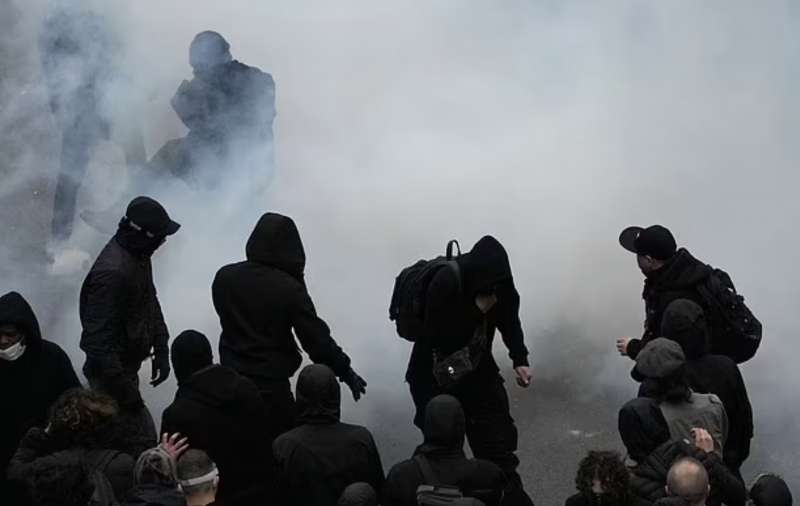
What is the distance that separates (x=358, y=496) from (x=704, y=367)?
147 cm

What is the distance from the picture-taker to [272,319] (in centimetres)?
660

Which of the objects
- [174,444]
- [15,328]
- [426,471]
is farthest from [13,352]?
[426,471]

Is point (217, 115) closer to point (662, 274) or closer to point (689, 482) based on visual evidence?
point (662, 274)

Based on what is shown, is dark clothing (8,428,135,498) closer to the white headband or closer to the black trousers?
the white headband

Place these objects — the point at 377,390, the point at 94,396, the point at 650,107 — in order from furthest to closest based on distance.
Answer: the point at 650,107 < the point at 377,390 < the point at 94,396

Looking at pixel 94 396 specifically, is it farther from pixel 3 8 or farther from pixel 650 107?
pixel 3 8

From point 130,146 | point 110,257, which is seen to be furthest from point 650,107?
point 110,257

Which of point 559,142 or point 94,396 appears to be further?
point 559,142

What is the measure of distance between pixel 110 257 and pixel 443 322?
130cm

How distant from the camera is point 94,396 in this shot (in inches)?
219

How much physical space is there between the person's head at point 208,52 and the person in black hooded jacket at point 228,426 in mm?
3551

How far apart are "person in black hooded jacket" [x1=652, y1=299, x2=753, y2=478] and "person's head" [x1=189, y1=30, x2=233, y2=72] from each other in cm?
373

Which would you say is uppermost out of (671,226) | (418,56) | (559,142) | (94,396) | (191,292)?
(418,56)

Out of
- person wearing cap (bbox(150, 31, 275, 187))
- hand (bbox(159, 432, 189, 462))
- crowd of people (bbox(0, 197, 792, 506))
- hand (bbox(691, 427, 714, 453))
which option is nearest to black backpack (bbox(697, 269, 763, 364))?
crowd of people (bbox(0, 197, 792, 506))
